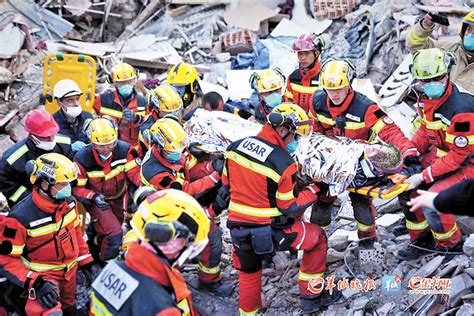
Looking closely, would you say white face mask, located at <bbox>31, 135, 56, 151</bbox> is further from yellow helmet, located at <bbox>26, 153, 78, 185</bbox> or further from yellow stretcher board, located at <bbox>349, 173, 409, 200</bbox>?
yellow stretcher board, located at <bbox>349, 173, 409, 200</bbox>

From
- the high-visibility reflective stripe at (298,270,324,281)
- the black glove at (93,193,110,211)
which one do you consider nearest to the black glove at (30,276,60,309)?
the black glove at (93,193,110,211)

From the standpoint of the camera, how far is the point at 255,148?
5125mm

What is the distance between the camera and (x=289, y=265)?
661 cm

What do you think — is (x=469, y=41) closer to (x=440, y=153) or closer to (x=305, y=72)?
(x=440, y=153)

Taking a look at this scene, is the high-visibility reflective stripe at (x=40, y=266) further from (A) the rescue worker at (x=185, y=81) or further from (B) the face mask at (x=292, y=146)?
(A) the rescue worker at (x=185, y=81)

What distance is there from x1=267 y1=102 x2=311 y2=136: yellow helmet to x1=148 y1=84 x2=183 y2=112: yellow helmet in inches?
73.7

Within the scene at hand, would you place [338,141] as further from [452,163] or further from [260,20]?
[260,20]

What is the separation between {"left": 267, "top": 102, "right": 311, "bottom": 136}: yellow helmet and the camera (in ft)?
16.6

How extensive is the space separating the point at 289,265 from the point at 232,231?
4.65ft

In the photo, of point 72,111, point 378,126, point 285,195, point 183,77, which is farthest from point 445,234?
point 72,111

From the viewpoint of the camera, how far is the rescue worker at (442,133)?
5434mm

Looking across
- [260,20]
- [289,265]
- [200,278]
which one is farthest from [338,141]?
[260,20]

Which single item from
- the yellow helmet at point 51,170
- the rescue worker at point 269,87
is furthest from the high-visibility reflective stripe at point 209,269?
the rescue worker at point 269,87

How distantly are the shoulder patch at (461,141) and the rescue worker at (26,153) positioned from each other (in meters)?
3.96
